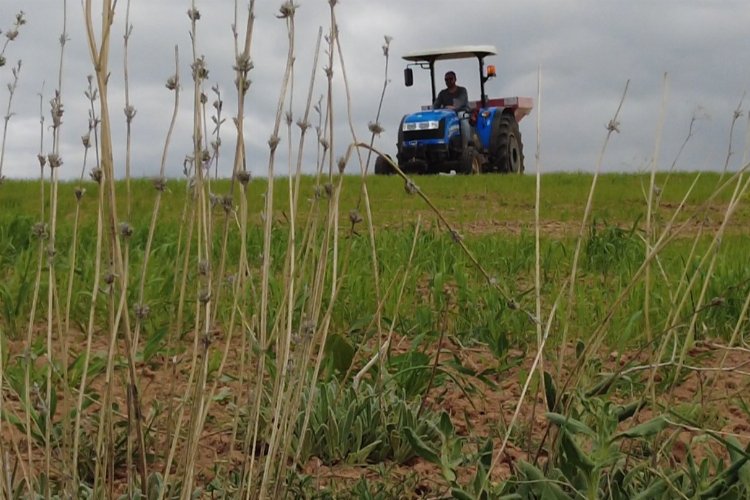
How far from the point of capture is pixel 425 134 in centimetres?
1453

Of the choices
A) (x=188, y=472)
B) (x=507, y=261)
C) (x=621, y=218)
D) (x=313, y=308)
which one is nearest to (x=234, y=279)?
(x=313, y=308)

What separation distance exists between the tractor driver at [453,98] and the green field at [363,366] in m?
9.40

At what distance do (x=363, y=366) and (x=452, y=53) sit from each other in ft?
43.4

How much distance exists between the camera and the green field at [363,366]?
1.69 metres

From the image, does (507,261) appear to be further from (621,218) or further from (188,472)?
(621,218)

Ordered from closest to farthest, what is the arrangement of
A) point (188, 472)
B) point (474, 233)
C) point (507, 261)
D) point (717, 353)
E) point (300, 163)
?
1. point (188, 472)
2. point (300, 163)
3. point (717, 353)
4. point (507, 261)
5. point (474, 233)

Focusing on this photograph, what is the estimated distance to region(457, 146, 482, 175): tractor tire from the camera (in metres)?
14.4

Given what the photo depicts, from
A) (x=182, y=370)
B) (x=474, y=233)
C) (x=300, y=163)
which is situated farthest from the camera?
(x=474, y=233)

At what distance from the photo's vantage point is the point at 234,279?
1876 millimetres

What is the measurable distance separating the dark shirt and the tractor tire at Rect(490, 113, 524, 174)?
Answer: 2.10ft

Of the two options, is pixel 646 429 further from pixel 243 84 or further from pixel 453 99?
pixel 453 99

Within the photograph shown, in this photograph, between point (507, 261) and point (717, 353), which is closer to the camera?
point (717, 353)

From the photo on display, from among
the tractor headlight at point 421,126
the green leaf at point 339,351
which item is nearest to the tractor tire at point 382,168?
the tractor headlight at point 421,126

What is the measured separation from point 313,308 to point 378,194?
897 centimetres
